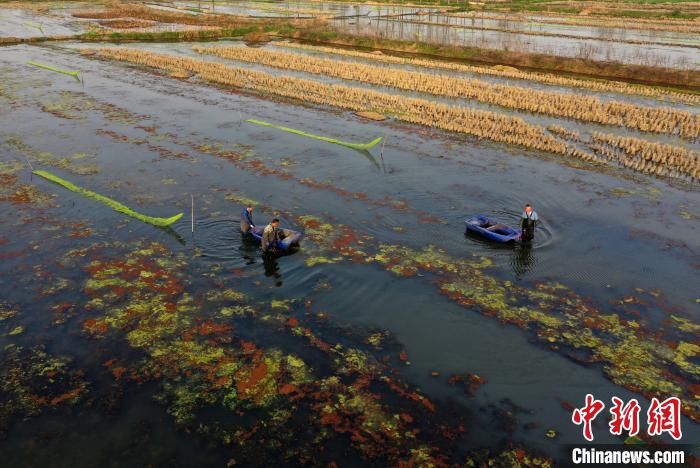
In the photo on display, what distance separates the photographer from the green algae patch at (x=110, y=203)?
19266mm

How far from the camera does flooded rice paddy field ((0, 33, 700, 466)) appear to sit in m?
11.3

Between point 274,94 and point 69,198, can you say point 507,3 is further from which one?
point 69,198

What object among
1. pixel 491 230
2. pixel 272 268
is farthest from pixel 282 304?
pixel 491 230

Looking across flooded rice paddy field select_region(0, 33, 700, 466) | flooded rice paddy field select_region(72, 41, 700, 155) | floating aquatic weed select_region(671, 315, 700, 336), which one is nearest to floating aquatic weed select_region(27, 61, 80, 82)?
flooded rice paddy field select_region(72, 41, 700, 155)

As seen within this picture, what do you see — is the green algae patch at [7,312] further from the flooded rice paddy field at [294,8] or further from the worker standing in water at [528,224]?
the flooded rice paddy field at [294,8]

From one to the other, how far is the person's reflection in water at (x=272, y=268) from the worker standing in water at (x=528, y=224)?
8.31 meters

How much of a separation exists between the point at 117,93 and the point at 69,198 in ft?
69.2

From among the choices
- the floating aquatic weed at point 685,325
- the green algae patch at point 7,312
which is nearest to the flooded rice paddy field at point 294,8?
the floating aquatic weed at point 685,325

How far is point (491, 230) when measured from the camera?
1861cm

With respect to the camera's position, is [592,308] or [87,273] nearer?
[592,308]

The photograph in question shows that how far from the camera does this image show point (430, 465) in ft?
34.4

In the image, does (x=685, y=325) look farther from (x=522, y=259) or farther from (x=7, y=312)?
(x=7, y=312)

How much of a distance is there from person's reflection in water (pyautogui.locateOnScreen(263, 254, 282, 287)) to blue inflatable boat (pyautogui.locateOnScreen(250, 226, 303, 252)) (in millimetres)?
416

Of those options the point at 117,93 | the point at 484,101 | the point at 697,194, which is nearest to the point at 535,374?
the point at 697,194
